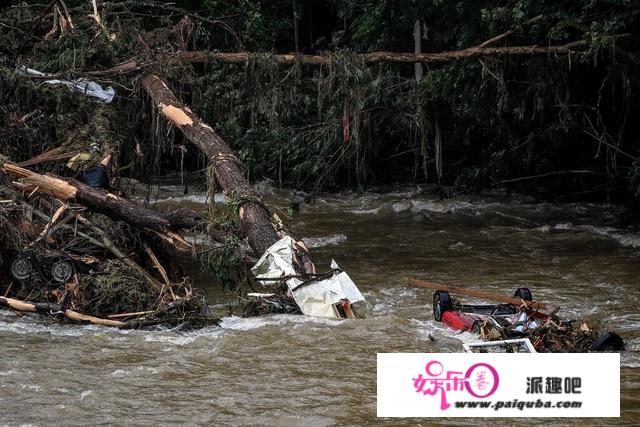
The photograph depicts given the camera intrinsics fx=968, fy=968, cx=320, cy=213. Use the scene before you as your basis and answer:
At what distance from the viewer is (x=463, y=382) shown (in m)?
A: 6.24

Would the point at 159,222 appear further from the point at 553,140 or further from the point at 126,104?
the point at 553,140

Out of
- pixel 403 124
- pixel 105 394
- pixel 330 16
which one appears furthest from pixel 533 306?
pixel 330 16

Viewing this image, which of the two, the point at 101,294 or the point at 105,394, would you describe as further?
the point at 101,294

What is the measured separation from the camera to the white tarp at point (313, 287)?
→ 30.4 ft

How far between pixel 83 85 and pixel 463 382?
7.56 m

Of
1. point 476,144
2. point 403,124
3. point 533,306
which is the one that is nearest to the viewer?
point 533,306

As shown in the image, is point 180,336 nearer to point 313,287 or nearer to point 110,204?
point 313,287

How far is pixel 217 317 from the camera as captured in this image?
31.8 feet

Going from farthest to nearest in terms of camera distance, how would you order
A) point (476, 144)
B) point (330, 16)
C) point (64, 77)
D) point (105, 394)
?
point (330, 16) → point (476, 144) → point (64, 77) → point (105, 394)

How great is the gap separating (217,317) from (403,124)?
802cm

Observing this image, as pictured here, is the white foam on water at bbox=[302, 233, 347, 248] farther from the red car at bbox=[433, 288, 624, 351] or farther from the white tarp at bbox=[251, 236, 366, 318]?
the red car at bbox=[433, 288, 624, 351]

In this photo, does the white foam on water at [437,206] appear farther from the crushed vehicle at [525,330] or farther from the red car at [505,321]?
the crushed vehicle at [525,330]

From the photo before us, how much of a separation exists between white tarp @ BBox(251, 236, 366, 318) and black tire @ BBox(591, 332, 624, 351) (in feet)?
7.66

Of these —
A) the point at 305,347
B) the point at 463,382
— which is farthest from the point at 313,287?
the point at 463,382
